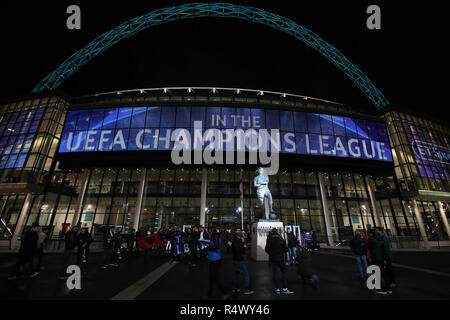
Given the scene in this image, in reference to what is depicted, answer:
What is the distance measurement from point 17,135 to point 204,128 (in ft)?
86.9

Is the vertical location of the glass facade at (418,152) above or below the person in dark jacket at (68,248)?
above

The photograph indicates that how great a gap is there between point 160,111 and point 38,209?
2073 cm

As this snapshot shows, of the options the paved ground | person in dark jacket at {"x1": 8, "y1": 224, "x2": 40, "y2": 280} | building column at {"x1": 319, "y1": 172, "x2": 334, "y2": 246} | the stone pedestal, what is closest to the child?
the paved ground

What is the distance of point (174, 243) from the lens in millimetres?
13516

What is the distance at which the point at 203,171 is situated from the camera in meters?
29.9

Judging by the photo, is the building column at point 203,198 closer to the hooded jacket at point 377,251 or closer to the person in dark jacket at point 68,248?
the person in dark jacket at point 68,248

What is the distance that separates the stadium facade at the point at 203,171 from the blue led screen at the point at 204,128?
15 centimetres

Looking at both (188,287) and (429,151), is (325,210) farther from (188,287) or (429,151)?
(188,287)

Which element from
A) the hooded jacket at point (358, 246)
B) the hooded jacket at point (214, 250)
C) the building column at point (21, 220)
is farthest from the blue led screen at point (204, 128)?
the hooded jacket at point (214, 250)

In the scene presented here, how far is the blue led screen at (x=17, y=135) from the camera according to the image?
90.4 ft

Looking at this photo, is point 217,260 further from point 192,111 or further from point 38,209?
point 38,209

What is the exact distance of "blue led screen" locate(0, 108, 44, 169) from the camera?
90.4 ft
